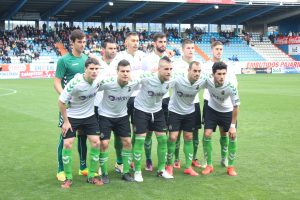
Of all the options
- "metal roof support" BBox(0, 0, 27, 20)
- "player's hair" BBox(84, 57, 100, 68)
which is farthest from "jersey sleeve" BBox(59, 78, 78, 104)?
"metal roof support" BBox(0, 0, 27, 20)

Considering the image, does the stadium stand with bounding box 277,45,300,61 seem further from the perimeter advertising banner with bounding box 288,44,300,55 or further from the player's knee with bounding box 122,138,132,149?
the player's knee with bounding box 122,138,132,149

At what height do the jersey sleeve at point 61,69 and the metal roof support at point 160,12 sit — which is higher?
the metal roof support at point 160,12

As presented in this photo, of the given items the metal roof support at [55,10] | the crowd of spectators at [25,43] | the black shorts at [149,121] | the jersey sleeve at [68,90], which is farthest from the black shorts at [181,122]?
the metal roof support at [55,10]

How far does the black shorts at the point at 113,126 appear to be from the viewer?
629cm

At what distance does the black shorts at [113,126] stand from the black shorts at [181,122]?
28.9 inches

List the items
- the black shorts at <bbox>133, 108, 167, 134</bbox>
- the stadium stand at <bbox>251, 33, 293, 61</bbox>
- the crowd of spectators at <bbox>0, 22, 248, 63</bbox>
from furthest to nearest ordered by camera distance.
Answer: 1. the stadium stand at <bbox>251, 33, 293, 61</bbox>
2. the crowd of spectators at <bbox>0, 22, 248, 63</bbox>
3. the black shorts at <bbox>133, 108, 167, 134</bbox>

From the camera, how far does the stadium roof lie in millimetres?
41219

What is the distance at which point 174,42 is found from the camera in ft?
156

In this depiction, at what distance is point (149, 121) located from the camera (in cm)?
655

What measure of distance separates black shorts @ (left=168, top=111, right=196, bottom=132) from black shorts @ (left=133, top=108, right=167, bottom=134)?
0.57ft

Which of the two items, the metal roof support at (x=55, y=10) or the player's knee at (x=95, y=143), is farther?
the metal roof support at (x=55, y=10)

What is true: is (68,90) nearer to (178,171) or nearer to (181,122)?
(181,122)

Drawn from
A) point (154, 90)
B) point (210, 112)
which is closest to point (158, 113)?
point (154, 90)

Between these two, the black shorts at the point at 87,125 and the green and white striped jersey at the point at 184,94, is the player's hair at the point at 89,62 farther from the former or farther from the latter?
the green and white striped jersey at the point at 184,94
